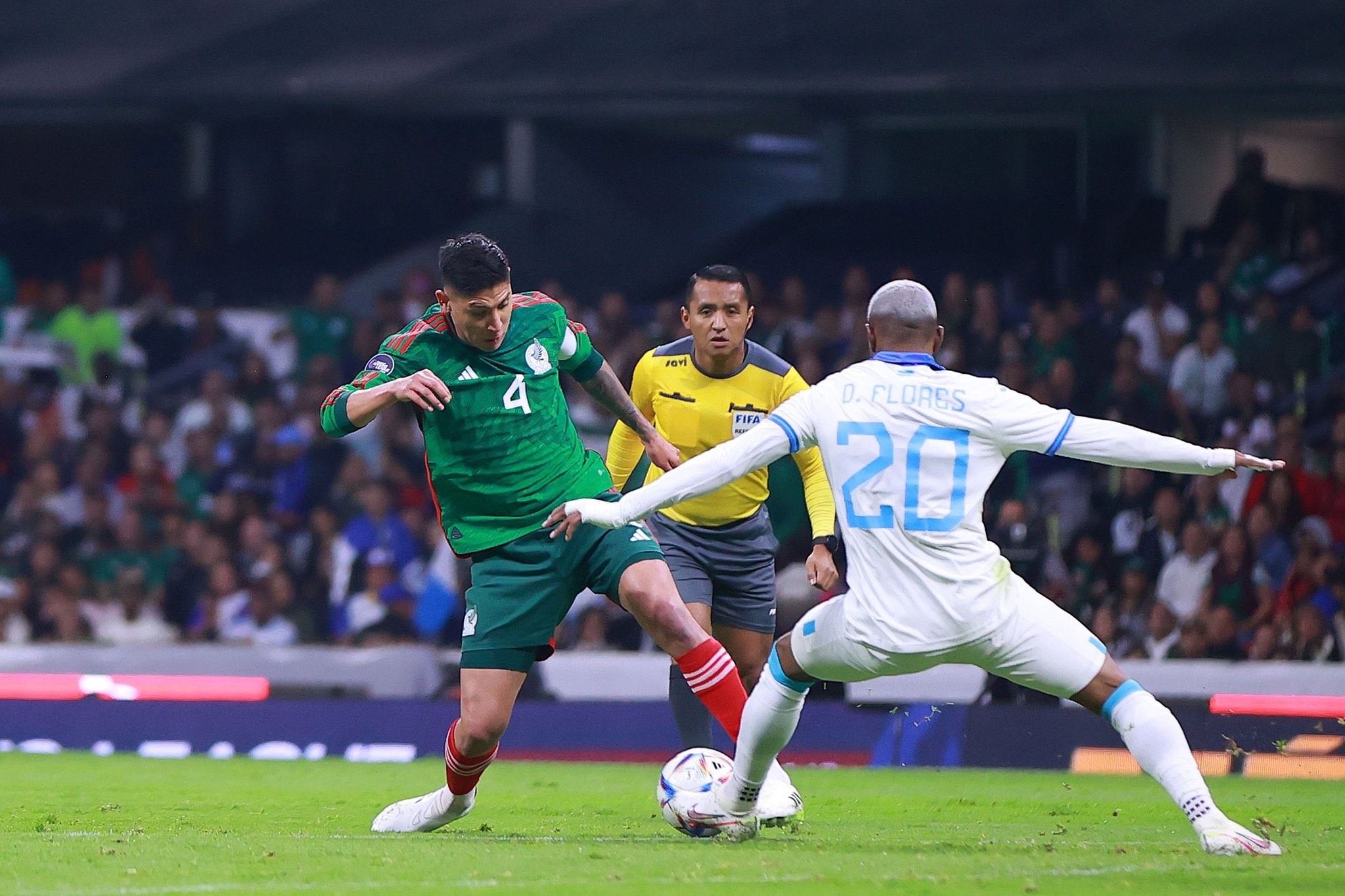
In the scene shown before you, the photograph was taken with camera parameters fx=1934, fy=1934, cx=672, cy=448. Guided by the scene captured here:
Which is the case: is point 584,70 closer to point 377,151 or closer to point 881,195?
point 881,195

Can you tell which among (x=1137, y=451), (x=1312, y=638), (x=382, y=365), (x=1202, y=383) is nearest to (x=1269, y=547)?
(x=1312, y=638)

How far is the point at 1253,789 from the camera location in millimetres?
10133

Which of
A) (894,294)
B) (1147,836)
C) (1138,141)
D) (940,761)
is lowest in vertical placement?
(940,761)

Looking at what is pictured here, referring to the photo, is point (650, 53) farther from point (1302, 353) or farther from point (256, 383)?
point (1302, 353)

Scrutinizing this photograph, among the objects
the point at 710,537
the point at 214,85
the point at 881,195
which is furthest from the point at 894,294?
the point at 881,195

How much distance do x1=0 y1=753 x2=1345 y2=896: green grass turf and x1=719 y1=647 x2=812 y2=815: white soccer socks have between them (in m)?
0.32

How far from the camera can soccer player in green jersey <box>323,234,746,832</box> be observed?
7.28 m

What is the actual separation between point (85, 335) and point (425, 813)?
1338cm

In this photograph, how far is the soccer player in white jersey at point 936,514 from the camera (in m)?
6.41

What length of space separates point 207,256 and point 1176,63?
477 inches

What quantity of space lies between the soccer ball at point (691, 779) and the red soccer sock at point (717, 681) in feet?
0.44

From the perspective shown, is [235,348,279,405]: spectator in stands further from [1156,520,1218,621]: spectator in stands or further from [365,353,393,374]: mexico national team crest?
[365,353,393,374]: mexico national team crest

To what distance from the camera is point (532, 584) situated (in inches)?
293

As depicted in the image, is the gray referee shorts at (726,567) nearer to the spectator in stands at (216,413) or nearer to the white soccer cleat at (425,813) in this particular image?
the white soccer cleat at (425,813)
